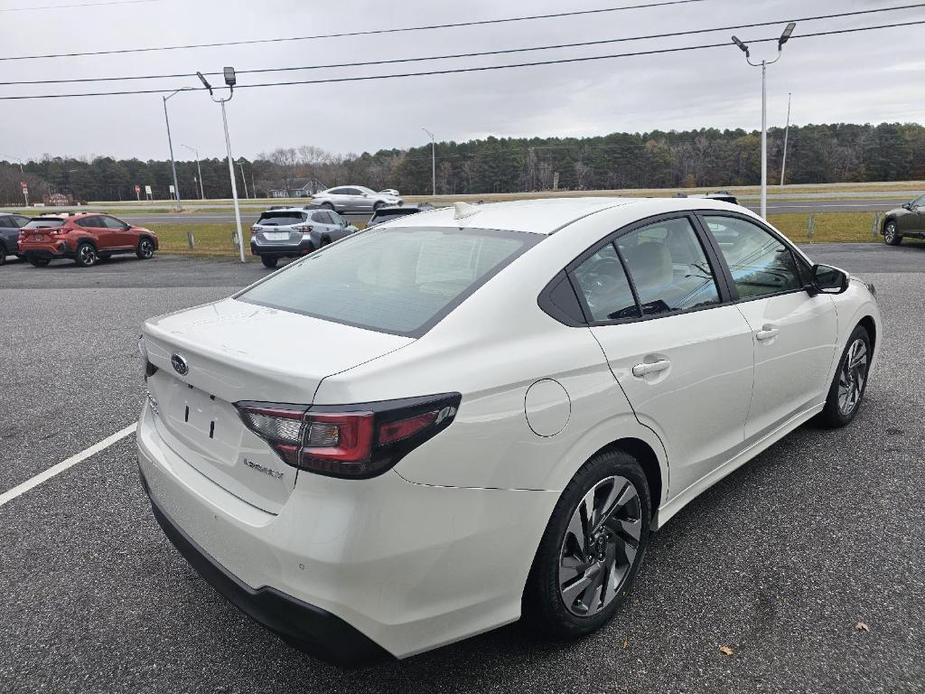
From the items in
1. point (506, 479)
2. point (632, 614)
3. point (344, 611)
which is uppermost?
point (506, 479)

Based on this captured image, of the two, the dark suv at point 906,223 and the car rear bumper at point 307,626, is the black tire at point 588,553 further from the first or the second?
the dark suv at point 906,223

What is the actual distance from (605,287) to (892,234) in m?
20.3

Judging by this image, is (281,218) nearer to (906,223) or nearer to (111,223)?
(111,223)

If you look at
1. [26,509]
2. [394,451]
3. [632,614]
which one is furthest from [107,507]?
[632,614]

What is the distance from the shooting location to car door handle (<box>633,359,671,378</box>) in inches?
96.8

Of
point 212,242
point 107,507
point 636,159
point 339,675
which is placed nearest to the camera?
point 339,675

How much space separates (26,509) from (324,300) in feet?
7.89

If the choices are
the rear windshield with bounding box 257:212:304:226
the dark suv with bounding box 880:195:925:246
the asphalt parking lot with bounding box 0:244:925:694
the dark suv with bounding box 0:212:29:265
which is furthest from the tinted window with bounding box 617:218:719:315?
the dark suv with bounding box 0:212:29:265

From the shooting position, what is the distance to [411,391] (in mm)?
1840

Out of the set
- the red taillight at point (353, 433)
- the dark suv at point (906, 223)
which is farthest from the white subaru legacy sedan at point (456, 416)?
the dark suv at point (906, 223)

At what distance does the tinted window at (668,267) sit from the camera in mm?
2738

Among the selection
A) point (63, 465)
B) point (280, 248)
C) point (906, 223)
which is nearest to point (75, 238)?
point (280, 248)

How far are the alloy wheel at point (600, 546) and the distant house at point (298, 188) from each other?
87255 millimetres

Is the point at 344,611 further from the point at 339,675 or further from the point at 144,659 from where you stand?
the point at 144,659
